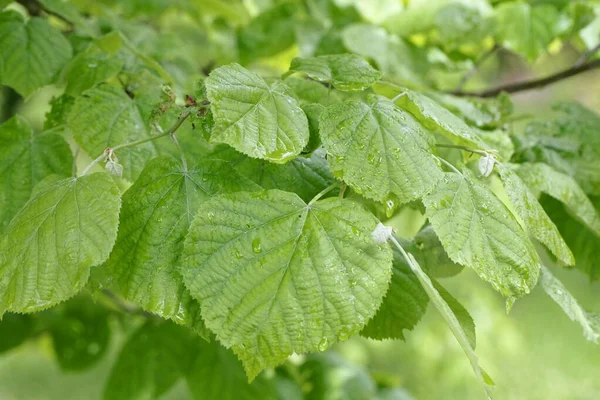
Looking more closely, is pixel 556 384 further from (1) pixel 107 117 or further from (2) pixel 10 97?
(1) pixel 107 117

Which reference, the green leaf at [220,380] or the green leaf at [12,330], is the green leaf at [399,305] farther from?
the green leaf at [12,330]

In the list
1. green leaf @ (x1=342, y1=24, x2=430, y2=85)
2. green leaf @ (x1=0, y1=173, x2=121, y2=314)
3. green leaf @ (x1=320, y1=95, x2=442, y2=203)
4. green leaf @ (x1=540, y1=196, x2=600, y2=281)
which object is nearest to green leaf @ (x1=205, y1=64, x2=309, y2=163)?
green leaf @ (x1=320, y1=95, x2=442, y2=203)

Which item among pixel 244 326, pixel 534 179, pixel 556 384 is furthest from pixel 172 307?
pixel 556 384

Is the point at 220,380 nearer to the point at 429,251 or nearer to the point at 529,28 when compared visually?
the point at 429,251

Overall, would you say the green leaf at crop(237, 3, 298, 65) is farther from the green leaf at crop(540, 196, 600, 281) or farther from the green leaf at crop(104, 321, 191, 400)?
the green leaf at crop(540, 196, 600, 281)

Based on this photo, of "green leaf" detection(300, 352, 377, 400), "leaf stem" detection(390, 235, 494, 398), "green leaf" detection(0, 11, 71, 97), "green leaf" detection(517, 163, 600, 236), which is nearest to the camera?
"leaf stem" detection(390, 235, 494, 398)

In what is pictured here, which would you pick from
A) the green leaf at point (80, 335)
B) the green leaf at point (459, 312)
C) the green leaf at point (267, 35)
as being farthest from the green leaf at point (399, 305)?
the green leaf at point (80, 335)

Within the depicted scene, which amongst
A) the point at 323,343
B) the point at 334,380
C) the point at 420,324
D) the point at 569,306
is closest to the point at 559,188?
the point at 569,306
